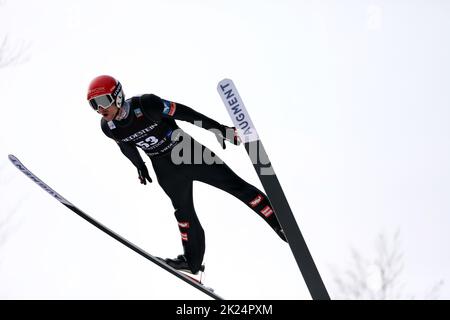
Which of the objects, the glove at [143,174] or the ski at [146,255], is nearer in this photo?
the glove at [143,174]

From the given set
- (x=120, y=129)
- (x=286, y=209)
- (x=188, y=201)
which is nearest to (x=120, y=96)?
(x=120, y=129)

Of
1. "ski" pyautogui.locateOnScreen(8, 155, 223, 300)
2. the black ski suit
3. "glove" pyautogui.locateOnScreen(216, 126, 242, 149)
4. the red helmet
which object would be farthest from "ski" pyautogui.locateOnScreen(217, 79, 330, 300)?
"ski" pyautogui.locateOnScreen(8, 155, 223, 300)

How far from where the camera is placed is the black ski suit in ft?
18.4

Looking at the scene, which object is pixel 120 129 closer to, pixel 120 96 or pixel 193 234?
pixel 120 96

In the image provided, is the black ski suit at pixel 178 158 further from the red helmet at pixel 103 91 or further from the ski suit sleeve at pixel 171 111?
the red helmet at pixel 103 91

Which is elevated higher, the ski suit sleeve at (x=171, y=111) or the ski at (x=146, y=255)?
the ski suit sleeve at (x=171, y=111)

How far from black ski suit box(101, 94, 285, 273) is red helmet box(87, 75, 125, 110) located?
24 centimetres

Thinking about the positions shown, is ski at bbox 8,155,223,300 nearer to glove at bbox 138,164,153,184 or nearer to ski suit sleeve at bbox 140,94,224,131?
glove at bbox 138,164,153,184

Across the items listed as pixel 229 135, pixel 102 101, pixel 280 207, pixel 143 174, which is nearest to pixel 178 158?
pixel 143 174

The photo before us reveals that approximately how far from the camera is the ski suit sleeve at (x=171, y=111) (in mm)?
5543

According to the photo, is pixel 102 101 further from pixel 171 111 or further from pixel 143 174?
pixel 143 174

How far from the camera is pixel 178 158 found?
19.7 ft

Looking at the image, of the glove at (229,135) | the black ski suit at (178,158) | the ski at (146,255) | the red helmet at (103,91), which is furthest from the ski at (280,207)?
the ski at (146,255)

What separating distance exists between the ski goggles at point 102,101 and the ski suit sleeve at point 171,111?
13.9 inches
